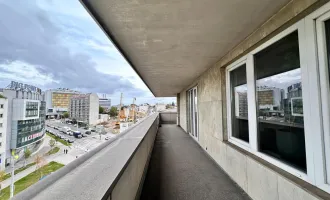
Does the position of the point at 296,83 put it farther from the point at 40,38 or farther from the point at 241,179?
the point at 40,38

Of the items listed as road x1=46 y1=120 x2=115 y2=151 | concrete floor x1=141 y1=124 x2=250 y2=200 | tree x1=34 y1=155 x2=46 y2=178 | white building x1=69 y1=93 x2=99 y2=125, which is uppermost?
white building x1=69 y1=93 x2=99 y2=125

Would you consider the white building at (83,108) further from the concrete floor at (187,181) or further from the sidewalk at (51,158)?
the concrete floor at (187,181)

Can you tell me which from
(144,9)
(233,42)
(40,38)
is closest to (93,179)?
(144,9)

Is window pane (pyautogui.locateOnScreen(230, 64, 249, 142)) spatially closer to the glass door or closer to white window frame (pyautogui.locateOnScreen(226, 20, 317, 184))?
white window frame (pyautogui.locateOnScreen(226, 20, 317, 184))

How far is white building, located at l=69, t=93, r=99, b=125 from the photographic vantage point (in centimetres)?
287

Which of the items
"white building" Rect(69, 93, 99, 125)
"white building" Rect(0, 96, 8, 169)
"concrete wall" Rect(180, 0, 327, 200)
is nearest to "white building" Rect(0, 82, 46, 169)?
"white building" Rect(0, 96, 8, 169)

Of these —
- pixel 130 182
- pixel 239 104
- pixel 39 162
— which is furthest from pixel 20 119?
pixel 239 104

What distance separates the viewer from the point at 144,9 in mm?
1576

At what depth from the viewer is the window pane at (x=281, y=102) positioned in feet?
5.44

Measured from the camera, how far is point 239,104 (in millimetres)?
2893

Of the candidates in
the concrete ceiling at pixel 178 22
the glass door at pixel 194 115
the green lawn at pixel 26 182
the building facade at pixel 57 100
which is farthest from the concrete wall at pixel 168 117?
the green lawn at pixel 26 182

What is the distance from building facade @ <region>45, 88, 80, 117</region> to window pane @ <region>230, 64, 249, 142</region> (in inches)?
121

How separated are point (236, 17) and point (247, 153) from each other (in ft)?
6.47

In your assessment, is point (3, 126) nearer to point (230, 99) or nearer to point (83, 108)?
point (83, 108)
